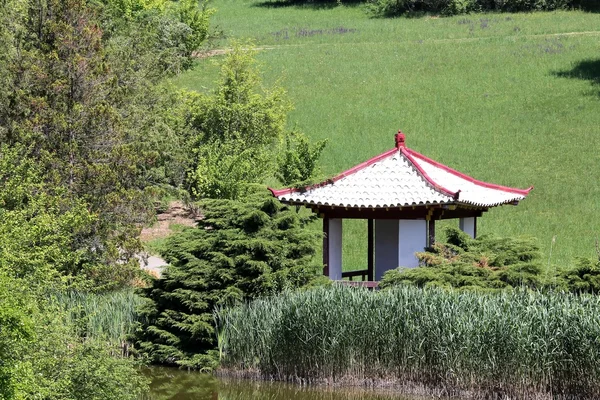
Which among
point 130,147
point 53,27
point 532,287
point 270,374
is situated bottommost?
point 270,374

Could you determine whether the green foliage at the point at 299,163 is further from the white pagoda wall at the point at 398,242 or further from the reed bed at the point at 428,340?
the reed bed at the point at 428,340

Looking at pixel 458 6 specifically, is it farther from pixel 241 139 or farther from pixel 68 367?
pixel 68 367

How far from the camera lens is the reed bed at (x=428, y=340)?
1680 cm

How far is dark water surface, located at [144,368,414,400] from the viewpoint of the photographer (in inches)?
708

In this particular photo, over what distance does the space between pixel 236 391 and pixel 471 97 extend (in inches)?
1271

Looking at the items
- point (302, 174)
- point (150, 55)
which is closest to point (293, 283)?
point (302, 174)

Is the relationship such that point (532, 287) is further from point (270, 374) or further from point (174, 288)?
point (174, 288)

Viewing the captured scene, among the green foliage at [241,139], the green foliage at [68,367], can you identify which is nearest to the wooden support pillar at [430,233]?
the green foliage at [68,367]

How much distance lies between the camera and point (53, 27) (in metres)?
23.9

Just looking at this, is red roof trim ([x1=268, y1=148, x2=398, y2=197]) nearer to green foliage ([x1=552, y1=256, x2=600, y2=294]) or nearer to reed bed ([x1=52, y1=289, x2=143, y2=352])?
reed bed ([x1=52, y1=289, x2=143, y2=352])

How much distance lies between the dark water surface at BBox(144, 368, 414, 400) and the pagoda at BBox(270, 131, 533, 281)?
461 centimetres

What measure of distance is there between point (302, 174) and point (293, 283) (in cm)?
1264

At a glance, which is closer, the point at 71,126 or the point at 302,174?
the point at 71,126

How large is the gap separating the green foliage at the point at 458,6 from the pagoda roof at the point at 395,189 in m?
44.1
